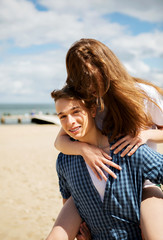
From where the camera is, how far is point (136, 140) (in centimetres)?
203

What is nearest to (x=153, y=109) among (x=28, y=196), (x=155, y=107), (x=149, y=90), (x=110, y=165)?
(x=155, y=107)

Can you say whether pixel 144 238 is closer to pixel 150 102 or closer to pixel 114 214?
pixel 114 214

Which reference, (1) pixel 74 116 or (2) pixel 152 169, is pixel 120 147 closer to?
(2) pixel 152 169

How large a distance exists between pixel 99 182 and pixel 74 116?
538 millimetres

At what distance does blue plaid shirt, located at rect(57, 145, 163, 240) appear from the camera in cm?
190

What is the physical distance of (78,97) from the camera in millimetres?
2109

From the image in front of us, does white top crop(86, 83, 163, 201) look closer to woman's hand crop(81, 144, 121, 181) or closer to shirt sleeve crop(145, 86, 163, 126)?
shirt sleeve crop(145, 86, 163, 126)

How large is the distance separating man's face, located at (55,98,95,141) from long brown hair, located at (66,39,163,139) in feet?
0.35

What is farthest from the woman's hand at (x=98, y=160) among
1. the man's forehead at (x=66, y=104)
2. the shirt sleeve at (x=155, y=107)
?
the shirt sleeve at (x=155, y=107)

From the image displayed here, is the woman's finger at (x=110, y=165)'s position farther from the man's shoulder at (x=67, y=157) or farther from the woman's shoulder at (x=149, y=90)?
the woman's shoulder at (x=149, y=90)

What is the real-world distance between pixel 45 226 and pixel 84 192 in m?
3.82

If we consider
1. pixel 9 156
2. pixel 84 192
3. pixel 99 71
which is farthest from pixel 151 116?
pixel 9 156

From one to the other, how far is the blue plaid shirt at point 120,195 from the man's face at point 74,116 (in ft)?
0.96

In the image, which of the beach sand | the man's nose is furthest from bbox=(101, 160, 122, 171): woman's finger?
the beach sand
